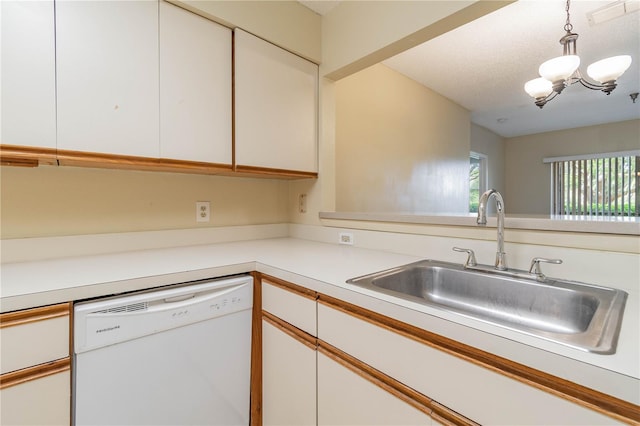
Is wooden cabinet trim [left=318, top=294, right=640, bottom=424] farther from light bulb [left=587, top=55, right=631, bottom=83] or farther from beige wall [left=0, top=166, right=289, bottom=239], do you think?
light bulb [left=587, top=55, right=631, bottom=83]

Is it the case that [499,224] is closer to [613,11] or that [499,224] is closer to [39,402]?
[39,402]

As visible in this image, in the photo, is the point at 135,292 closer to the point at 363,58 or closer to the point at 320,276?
the point at 320,276

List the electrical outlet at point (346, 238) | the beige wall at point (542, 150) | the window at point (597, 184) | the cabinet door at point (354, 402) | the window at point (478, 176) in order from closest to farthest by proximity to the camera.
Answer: the cabinet door at point (354, 402), the electrical outlet at point (346, 238), the beige wall at point (542, 150), the window at point (597, 184), the window at point (478, 176)

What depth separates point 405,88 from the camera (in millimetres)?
3113

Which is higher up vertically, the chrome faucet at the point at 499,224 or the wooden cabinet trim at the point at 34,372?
the chrome faucet at the point at 499,224

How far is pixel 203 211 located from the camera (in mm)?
1763

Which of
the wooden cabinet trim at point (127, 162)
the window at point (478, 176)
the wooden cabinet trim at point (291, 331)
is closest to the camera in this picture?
the wooden cabinet trim at point (291, 331)

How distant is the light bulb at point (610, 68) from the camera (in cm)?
194

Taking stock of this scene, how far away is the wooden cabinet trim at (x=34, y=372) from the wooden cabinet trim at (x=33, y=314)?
0.43ft

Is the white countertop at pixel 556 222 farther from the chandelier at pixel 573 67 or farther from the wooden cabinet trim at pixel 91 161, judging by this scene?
the chandelier at pixel 573 67

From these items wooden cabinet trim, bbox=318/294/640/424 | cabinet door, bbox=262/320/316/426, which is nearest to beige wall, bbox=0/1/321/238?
cabinet door, bbox=262/320/316/426

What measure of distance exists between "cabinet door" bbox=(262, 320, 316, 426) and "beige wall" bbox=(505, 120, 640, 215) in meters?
6.47

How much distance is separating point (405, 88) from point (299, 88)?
5.82 feet

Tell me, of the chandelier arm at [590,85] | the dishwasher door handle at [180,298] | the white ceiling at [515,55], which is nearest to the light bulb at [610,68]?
the chandelier arm at [590,85]
